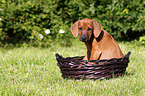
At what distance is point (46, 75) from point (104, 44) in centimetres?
118

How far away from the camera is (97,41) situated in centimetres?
379

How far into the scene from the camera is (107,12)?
7613 millimetres

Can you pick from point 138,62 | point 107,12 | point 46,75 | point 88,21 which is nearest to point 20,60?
point 46,75

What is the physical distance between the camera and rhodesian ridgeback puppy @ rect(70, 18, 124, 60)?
3652 mm

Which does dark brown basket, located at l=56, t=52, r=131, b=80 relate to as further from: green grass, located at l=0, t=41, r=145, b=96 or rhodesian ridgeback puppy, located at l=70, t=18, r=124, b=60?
rhodesian ridgeback puppy, located at l=70, t=18, r=124, b=60

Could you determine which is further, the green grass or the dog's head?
the dog's head

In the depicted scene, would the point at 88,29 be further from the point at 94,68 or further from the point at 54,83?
the point at 54,83

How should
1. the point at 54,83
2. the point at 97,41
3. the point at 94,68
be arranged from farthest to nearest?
the point at 97,41
the point at 54,83
the point at 94,68

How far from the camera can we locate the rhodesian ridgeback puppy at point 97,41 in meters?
3.65

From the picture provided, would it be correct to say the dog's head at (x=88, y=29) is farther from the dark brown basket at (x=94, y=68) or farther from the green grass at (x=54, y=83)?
the green grass at (x=54, y=83)

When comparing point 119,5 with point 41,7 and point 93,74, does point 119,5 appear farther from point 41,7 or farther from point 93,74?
point 93,74

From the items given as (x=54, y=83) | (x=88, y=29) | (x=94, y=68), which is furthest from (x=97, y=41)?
(x=54, y=83)

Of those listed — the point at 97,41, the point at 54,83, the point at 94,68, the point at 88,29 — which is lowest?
the point at 54,83

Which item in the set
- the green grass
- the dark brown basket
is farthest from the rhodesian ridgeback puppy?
the green grass
